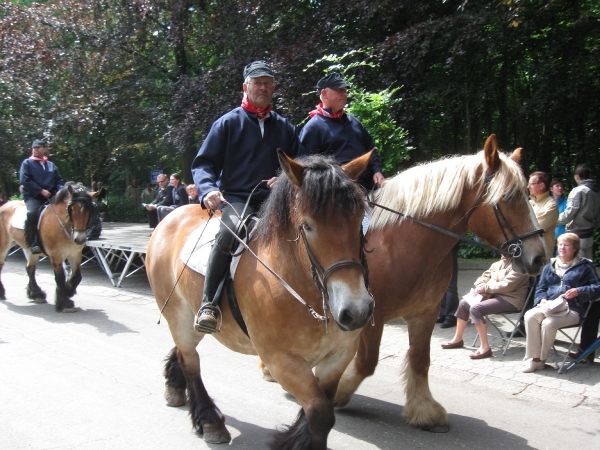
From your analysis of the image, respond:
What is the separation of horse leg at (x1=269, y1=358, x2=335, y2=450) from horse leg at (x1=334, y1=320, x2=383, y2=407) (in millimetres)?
1088

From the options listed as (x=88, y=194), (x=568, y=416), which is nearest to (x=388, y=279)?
(x=568, y=416)

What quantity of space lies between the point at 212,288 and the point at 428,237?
1603mm

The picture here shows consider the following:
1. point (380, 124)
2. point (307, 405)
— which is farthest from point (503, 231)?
point (380, 124)

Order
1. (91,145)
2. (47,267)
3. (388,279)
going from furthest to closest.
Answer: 1. (91,145)
2. (47,267)
3. (388,279)

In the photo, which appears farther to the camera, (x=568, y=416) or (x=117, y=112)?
(x=117, y=112)

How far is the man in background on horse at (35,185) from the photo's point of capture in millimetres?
9859

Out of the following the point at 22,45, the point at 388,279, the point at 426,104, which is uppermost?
the point at 22,45

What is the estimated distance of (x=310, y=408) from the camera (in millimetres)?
3117

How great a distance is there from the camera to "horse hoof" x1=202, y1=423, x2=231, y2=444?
4102mm

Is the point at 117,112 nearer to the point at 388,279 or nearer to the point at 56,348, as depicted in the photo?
the point at 56,348

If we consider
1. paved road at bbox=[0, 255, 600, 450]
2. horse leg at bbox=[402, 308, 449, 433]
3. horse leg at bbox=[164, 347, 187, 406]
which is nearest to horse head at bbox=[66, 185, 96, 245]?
paved road at bbox=[0, 255, 600, 450]

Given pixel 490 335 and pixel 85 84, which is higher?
pixel 85 84

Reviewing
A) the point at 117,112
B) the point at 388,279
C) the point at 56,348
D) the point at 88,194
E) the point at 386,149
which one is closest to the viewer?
the point at 388,279

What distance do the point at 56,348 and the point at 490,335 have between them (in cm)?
522
